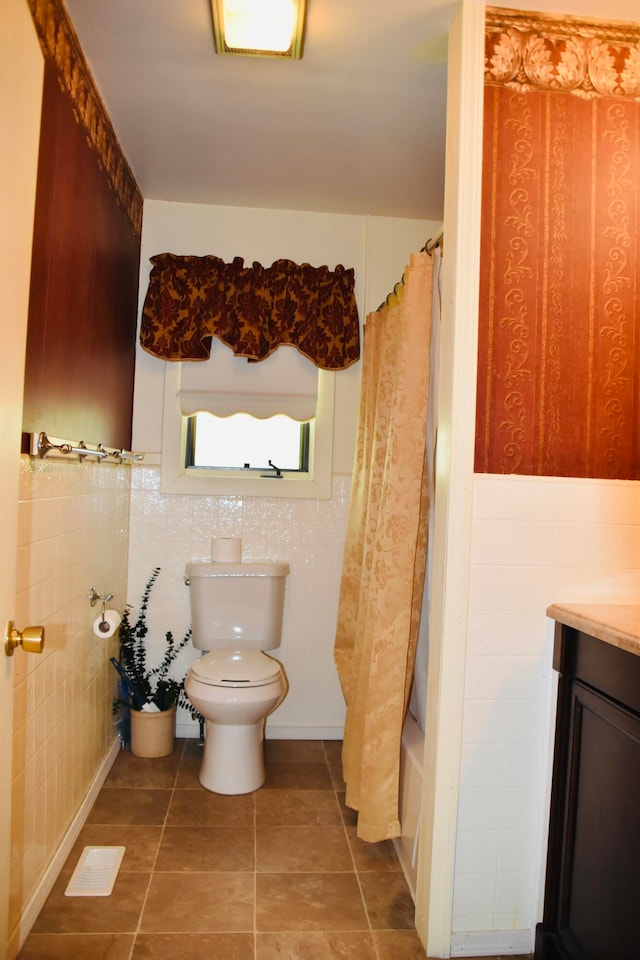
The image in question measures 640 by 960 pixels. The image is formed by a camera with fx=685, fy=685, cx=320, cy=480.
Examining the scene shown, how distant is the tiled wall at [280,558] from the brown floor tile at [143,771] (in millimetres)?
292

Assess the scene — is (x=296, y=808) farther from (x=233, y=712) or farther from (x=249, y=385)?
(x=249, y=385)

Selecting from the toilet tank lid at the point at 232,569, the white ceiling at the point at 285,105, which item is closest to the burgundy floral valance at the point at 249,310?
the white ceiling at the point at 285,105

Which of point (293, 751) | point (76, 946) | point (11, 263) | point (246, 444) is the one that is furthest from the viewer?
point (246, 444)

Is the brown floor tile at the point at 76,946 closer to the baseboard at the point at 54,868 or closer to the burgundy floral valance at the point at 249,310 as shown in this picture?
the baseboard at the point at 54,868

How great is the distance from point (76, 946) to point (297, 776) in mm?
1197

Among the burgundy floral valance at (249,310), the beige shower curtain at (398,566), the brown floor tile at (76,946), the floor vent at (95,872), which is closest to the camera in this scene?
the brown floor tile at (76,946)

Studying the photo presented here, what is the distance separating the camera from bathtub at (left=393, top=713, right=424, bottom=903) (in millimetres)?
1986

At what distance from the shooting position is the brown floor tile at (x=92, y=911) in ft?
5.94

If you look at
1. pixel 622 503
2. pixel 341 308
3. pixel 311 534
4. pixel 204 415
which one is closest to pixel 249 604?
pixel 311 534

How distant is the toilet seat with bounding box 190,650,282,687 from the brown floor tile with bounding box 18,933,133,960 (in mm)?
932

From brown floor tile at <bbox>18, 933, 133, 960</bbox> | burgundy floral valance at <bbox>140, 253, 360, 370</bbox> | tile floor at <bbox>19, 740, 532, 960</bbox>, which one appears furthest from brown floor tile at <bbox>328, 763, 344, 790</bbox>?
burgundy floral valance at <bbox>140, 253, 360, 370</bbox>

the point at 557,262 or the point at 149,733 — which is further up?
the point at 557,262

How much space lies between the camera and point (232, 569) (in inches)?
116

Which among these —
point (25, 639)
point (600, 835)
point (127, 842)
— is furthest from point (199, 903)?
point (25, 639)
